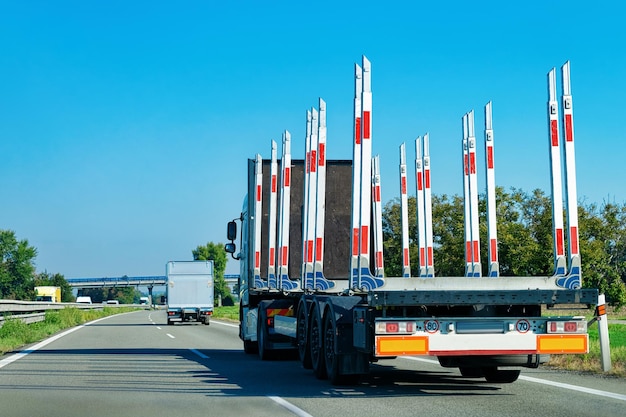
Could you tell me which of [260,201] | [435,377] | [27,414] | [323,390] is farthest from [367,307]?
[260,201]

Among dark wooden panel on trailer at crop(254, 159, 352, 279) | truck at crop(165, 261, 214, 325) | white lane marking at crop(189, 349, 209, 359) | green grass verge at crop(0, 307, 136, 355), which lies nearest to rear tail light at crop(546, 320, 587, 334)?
dark wooden panel on trailer at crop(254, 159, 352, 279)

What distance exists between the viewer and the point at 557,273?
10969 mm

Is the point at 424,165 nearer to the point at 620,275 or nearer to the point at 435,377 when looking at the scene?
the point at 435,377

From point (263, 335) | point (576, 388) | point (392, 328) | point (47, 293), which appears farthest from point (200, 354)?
point (47, 293)

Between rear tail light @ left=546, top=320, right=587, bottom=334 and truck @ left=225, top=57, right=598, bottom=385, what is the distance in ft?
0.04

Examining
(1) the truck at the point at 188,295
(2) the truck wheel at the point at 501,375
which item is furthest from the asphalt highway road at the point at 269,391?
(1) the truck at the point at 188,295

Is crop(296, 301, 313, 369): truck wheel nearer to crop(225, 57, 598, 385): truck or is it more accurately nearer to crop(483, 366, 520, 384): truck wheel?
crop(225, 57, 598, 385): truck

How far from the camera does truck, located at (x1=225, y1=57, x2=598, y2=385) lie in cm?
1040

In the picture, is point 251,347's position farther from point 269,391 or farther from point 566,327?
point 566,327

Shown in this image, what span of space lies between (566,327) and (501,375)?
2112mm

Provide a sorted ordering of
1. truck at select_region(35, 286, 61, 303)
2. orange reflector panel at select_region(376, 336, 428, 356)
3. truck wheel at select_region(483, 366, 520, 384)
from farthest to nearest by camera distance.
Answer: truck at select_region(35, 286, 61, 303), truck wheel at select_region(483, 366, 520, 384), orange reflector panel at select_region(376, 336, 428, 356)

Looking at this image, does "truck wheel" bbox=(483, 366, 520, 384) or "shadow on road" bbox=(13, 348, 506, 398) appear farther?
"truck wheel" bbox=(483, 366, 520, 384)

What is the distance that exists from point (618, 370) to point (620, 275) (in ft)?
151

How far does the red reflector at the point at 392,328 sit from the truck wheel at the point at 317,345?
223 centimetres
